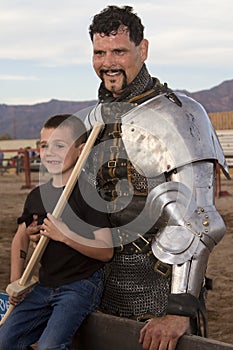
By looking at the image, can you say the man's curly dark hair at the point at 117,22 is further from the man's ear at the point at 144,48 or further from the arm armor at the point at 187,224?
the arm armor at the point at 187,224

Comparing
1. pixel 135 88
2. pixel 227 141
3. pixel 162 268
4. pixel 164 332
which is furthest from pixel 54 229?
pixel 227 141

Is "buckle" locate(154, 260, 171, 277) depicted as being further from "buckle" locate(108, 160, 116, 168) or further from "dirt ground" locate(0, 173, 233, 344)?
"dirt ground" locate(0, 173, 233, 344)

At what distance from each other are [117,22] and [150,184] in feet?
Answer: 2.12

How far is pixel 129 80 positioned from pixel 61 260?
0.76 m

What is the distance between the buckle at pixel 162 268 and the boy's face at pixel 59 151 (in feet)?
1.74

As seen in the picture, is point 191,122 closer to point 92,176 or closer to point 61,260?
point 92,176

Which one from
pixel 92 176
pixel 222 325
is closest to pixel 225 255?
pixel 222 325

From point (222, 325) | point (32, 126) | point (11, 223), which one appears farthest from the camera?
point (32, 126)

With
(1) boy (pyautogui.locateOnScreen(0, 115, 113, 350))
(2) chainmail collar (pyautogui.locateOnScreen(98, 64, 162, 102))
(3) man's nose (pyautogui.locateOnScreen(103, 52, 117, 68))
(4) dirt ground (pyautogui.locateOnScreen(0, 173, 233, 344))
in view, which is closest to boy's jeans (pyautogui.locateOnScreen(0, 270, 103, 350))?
(1) boy (pyautogui.locateOnScreen(0, 115, 113, 350))

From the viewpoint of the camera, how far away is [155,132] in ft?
8.15

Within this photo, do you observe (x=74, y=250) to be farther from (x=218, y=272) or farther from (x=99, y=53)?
(x=218, y=272)

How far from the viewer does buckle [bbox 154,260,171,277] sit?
253cm

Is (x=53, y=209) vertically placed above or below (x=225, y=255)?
above

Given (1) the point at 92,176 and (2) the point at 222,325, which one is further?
(2) the point at 222,325
